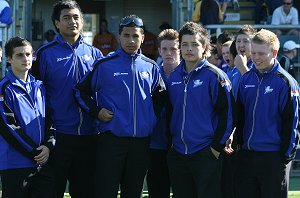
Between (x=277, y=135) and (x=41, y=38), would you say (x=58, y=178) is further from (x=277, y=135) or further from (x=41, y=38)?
(x=41, y=38)

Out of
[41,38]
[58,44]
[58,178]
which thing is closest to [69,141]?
[58,178]

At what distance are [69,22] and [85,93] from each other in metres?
0.72

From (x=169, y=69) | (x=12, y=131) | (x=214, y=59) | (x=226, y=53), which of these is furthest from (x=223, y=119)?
(x=214, y=59)

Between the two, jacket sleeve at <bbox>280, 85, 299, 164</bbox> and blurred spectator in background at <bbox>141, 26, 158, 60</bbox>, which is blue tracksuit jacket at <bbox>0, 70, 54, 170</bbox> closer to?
jacket sleeve at <bbox>280, 85, 299, 164</bbox>

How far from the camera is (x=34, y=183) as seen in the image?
5.77 m

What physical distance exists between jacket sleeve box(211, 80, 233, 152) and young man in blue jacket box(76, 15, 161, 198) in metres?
0.65

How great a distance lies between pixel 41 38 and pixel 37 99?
40.9 feet

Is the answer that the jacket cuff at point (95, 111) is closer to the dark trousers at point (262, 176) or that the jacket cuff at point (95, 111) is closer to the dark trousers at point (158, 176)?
the dark trousers at point (158, 176)

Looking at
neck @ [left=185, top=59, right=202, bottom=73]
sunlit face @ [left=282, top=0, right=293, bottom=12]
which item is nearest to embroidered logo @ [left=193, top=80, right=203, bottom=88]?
neck @ [left=185, top=59, right=202, bottom=73]

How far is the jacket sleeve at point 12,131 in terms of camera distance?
18.4 feet

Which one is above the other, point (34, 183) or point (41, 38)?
point (41, 38)

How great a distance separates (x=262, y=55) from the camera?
18.7 ft

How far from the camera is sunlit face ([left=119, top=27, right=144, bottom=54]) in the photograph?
19.7 ft

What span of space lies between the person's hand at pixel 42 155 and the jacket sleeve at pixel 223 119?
1493 mm
